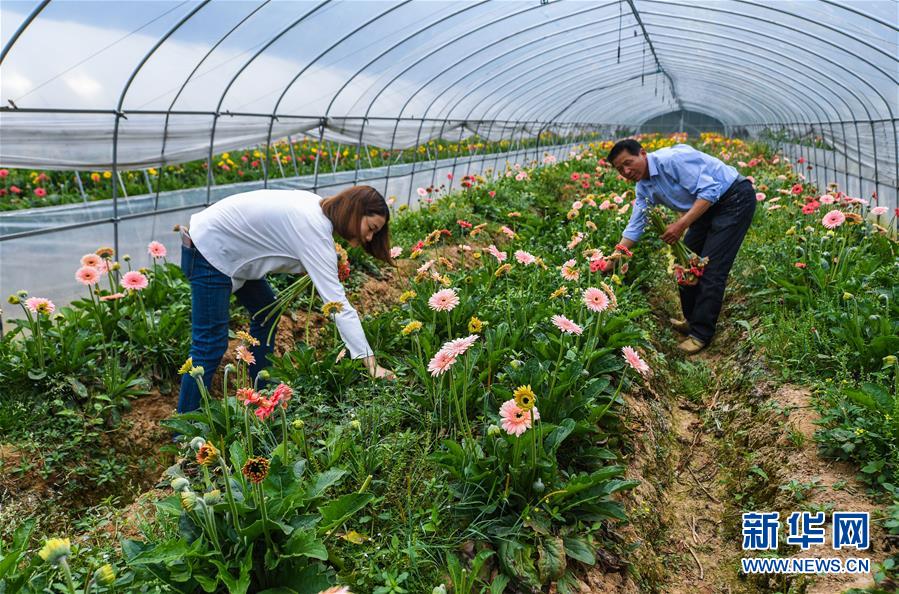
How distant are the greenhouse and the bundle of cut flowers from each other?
0.12ft

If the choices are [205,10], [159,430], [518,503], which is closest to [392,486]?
[518,503]

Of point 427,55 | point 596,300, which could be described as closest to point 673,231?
point 596,300

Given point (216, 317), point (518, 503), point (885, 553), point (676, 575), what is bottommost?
point (676, 575)

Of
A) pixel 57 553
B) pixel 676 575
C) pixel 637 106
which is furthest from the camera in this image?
pixel 637 106

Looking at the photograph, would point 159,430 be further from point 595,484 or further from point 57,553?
point 595,484

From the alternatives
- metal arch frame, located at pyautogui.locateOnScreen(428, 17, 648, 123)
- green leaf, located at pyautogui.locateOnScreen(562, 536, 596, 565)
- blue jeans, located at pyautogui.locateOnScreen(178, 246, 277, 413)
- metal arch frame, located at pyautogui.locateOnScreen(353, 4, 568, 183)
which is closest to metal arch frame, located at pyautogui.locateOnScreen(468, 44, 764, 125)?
metal arch frame, located at pyautogui.locateOnScreen(428, 17, 648, 123)

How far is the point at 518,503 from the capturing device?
2.47 meters

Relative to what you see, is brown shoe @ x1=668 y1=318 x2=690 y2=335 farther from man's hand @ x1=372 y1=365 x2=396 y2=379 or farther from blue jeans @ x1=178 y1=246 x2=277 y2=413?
blue jeans @ x1=178 y1=246 x2=277 y2=413

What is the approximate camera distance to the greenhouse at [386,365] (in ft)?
7.36

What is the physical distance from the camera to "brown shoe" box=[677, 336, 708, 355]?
16.3 feet

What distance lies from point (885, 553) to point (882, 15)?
7.08 metres

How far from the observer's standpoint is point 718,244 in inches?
186

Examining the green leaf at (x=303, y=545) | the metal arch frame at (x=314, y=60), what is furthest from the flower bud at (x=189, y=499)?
the metal arch frame at (x=314, y=60)

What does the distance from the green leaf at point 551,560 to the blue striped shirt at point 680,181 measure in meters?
3.20
